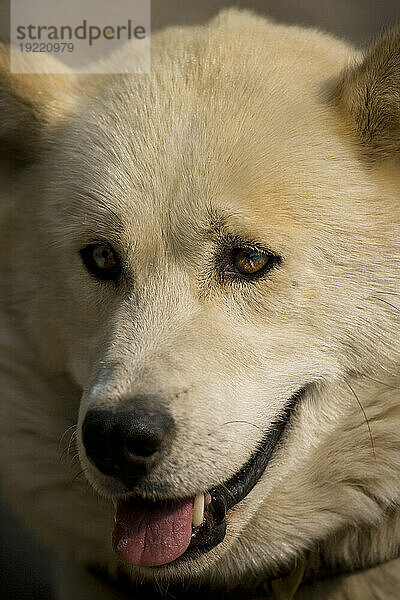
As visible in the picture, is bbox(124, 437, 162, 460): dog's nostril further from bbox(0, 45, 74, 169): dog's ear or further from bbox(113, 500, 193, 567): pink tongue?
bbox(0, 45, 74, 169): dog's ear

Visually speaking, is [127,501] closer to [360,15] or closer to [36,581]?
[36,581]

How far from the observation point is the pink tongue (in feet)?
5.32

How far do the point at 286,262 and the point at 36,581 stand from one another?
4.79ft

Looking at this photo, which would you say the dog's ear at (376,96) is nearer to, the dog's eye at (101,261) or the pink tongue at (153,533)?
the dog's eye at (101,261)

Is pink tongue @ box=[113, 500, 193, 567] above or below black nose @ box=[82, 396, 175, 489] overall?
below

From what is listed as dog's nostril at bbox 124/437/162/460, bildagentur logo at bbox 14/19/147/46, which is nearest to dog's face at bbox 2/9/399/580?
dog's nostril at bbox 124/437/162/460

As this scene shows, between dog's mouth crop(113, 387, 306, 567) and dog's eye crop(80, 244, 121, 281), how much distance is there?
0.51 meters

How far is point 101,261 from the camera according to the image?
6.07ft

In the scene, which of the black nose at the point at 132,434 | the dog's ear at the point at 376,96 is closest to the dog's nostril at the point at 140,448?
the black nose at the point at 132,434

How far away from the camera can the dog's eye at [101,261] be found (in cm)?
182

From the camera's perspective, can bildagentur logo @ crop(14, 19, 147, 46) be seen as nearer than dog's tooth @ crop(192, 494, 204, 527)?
No

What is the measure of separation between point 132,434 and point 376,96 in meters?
0.90

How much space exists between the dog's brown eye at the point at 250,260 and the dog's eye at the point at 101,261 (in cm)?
29

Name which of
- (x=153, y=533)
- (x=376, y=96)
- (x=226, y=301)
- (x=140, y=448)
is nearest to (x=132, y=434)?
(x=140, y=448)
